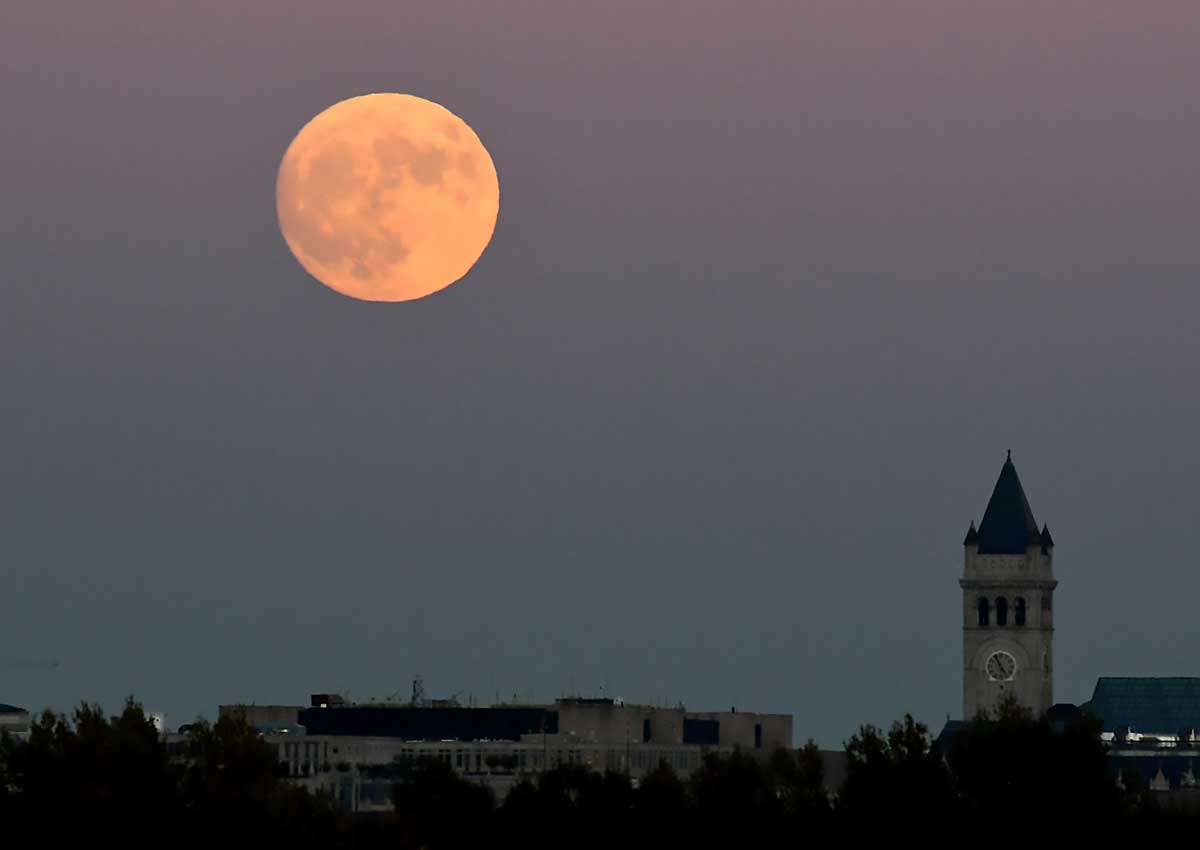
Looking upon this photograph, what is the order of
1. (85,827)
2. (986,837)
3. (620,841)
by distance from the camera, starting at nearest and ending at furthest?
(85,827) < (986,837) < (620,841)

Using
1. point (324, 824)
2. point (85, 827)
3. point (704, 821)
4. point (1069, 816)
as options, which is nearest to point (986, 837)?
point (1069, 816)

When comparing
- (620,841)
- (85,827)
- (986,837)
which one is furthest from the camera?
(620,841)

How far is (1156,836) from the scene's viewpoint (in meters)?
175

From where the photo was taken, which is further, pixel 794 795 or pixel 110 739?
pixel 794 795

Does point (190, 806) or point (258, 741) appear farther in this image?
point (258, 741)

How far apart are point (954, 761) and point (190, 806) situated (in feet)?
133

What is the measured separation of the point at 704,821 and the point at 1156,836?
2693 cm

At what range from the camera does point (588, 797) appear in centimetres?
19838

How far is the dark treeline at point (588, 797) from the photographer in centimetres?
16800

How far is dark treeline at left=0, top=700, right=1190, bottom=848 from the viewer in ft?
551

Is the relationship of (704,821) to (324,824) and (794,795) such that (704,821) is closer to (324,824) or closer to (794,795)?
(794,795)

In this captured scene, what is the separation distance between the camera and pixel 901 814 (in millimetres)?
181875

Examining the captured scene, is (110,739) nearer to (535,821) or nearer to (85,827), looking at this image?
(85,827)

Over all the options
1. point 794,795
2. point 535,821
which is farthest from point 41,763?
point 794,795
